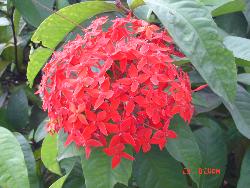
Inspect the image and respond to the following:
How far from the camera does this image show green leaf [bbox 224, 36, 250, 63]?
100 centimetres

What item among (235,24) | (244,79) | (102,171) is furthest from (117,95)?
(235,24)

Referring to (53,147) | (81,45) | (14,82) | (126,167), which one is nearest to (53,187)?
(53,147)

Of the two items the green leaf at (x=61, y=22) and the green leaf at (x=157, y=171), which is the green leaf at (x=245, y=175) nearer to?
the green leaf at (x=157, y=171)

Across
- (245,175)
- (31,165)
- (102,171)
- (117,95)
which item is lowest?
(31,165)

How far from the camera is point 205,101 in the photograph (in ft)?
3.70

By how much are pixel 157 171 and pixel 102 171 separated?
0.18 m

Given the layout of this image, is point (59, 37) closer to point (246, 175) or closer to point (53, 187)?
point (53, 187)

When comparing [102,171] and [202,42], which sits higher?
[202,42]

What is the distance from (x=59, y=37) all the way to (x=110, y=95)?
37 cm

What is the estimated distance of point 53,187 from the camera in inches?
40.6

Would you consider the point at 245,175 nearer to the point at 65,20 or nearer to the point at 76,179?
the point at 76,179

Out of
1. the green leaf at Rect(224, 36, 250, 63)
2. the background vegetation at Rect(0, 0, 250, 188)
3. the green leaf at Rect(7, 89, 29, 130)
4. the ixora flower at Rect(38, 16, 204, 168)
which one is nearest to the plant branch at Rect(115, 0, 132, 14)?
the background vegetation at Rect(0, 0, 250, 188)

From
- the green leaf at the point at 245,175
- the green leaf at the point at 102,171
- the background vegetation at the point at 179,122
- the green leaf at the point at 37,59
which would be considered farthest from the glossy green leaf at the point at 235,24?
the green leaf at the point at 102,171

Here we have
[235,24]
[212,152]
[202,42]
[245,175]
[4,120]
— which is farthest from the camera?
[4,120]
